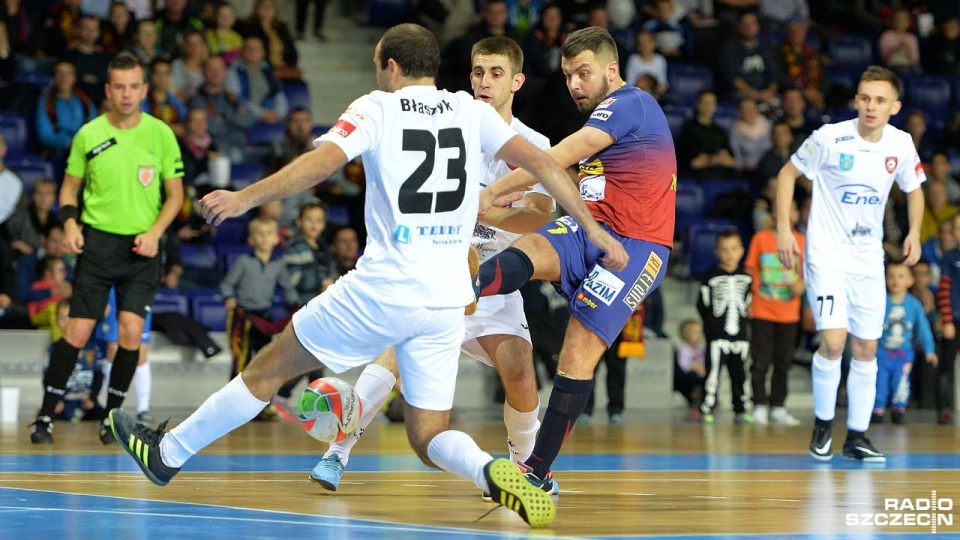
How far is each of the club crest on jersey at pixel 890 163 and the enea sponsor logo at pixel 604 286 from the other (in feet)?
11.0

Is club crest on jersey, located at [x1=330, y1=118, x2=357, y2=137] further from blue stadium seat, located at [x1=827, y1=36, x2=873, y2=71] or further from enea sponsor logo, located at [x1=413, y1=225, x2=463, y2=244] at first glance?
blue stadium seat, located at [x1=827, y1=36, x2=873, y2=71]

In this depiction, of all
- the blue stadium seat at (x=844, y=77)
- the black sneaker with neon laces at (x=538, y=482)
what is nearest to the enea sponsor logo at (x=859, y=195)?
the black sneaker with neon laces at (x=538, y=482)

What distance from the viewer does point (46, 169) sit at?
46.3ft

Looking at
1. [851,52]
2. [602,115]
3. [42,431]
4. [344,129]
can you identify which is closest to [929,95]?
[851,52]

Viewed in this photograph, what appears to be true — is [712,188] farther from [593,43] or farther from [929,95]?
[593,43]

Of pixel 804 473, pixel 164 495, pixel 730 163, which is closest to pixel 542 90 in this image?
pixel 730 163

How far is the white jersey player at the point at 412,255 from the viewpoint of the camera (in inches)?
219

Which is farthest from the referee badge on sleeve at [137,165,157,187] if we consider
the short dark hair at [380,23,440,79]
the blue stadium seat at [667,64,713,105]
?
the blue stadium seat at [667,64,713,105]

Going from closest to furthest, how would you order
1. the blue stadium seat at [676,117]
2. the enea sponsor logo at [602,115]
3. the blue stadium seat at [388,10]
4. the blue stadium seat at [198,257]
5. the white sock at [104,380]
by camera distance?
the enea sponsor logo at [602,115] < the white sock at [104,380] < the blue stadium seat at [198,257] < the blue stadium seat at [676,117] < the blue stadium seat at [388,10]

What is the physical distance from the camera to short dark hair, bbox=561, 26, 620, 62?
271 inches

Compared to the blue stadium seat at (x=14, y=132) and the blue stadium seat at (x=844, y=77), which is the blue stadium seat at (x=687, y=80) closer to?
the blue stadium seat at (x=844, y=77)

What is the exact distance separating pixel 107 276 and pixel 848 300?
4.69 m

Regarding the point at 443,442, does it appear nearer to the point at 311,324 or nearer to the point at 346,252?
the point at 311,324

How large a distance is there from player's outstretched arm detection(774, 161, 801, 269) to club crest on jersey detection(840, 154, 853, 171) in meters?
0.28
